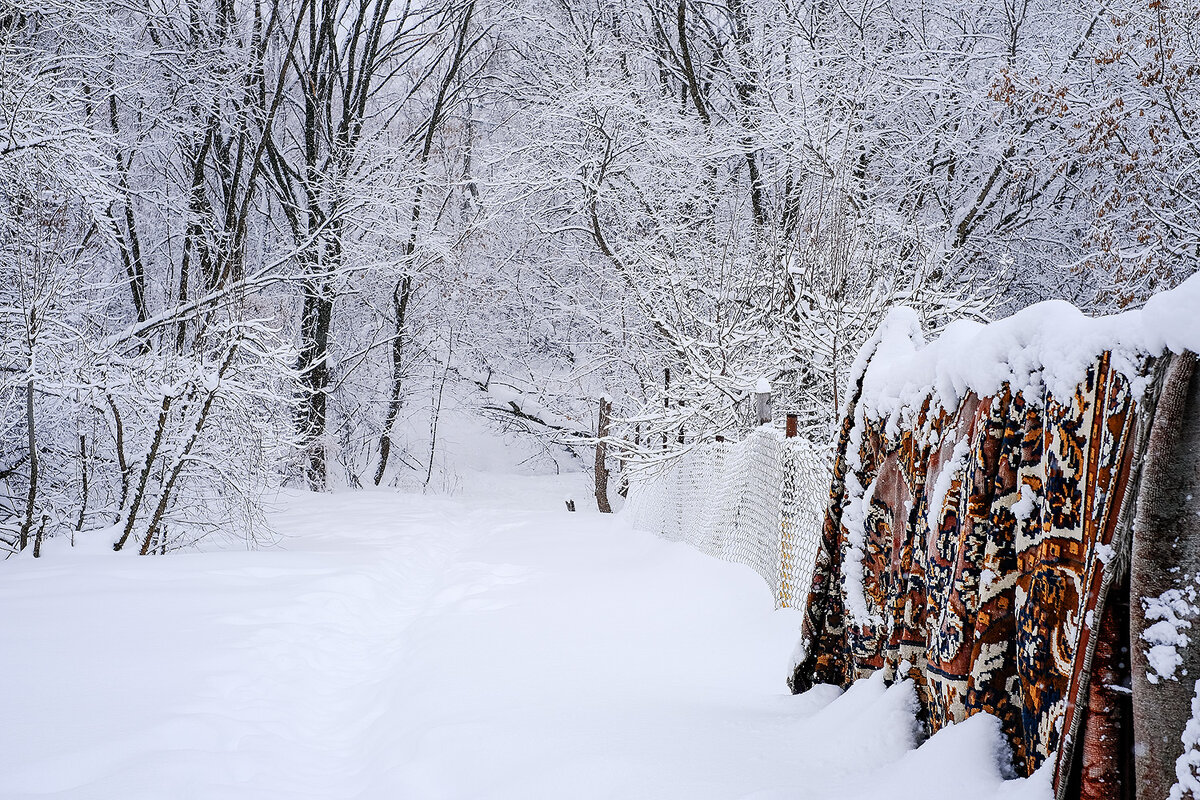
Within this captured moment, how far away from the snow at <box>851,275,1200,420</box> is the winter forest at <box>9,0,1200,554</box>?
14.2ft

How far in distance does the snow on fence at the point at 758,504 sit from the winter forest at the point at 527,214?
1.04m

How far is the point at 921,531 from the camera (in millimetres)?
2166

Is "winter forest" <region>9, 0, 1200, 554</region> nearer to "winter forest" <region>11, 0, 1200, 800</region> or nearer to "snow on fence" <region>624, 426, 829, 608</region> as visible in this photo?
"winter forest" <region>11, 0, 1200, 800</region>

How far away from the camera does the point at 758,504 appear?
591 centimetres

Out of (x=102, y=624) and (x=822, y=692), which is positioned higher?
(x=822, y=692)

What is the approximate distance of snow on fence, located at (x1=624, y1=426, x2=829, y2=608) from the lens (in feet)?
16.1

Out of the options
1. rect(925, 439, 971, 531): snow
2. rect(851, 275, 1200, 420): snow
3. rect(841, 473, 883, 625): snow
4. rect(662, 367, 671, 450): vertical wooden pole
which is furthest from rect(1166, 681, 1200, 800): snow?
rect(662, 367, 671, 450): vertical wooden pole

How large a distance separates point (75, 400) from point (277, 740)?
4.94m

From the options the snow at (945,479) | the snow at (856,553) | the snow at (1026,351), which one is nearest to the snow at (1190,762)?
the snow at (1026,351)

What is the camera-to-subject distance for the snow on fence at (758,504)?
193 inches

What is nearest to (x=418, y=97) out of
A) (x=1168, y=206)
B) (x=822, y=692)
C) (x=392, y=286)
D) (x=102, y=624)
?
(x=392, y=286)

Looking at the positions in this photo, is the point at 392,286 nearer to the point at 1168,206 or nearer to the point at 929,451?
the point at 1168,206

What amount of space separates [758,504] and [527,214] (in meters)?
10.5

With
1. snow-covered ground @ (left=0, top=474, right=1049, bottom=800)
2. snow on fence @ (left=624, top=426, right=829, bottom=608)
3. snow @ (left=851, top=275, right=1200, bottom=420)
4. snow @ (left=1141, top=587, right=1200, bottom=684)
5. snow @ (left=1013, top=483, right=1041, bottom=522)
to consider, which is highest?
snow @ (left=851, top=275, right=1200, bottom=420)
